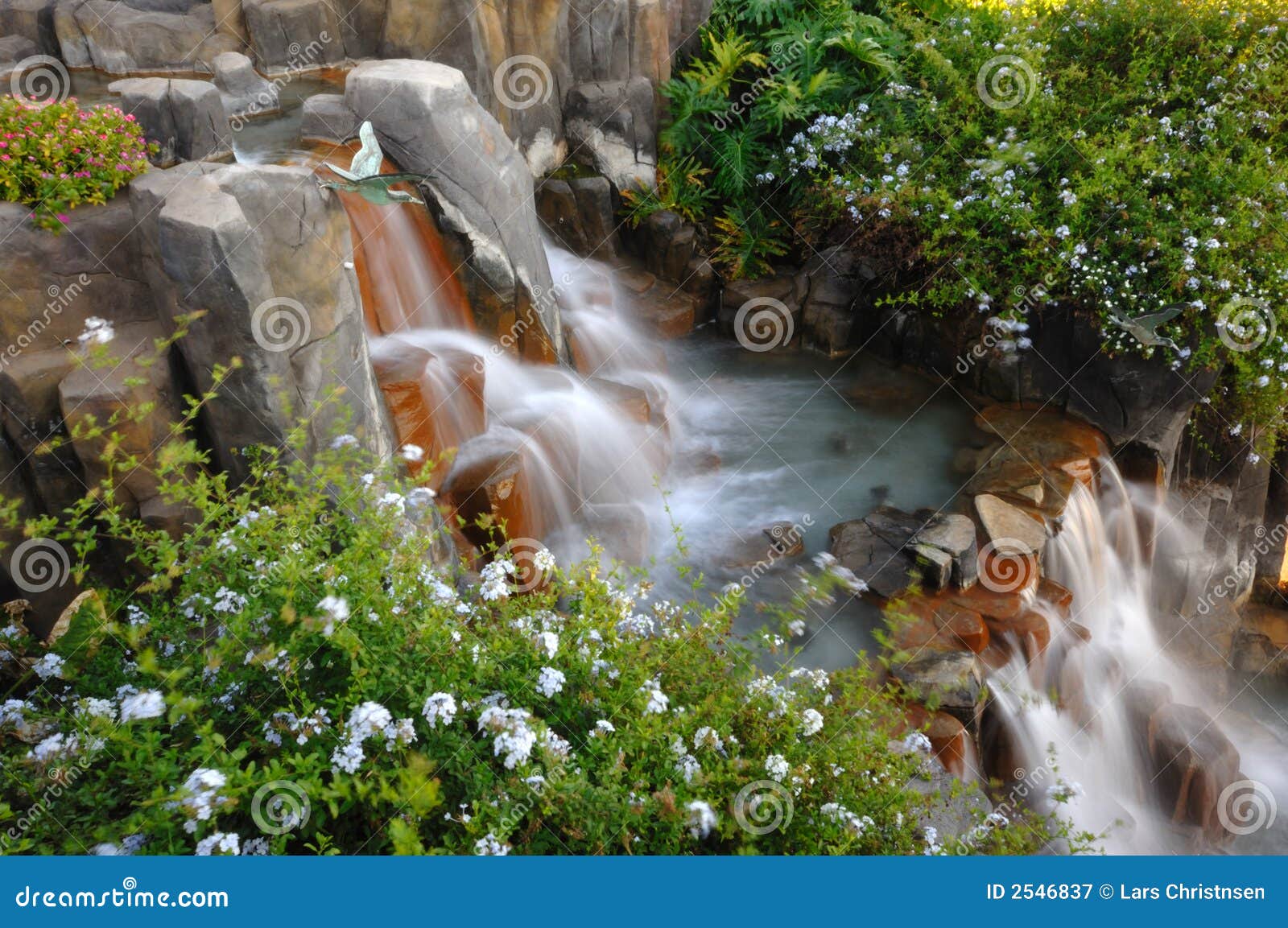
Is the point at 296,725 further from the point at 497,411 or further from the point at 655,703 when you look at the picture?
the point at 497,411

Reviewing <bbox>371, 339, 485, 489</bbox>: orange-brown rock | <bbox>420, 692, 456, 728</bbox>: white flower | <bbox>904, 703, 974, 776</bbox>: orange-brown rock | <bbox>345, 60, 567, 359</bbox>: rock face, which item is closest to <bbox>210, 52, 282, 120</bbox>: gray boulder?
<bbox>345, 60, 567, 359</bbox>: rock face

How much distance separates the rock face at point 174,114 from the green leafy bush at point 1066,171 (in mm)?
5540

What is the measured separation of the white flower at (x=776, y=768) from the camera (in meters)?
3.64

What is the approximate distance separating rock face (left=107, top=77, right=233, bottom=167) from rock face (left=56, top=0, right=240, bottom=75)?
3.98 m

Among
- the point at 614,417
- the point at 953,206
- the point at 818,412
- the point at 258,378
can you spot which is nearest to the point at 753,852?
the point at 258,378

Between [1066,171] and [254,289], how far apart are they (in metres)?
7.60

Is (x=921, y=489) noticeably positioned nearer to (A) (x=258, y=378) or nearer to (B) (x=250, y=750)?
(A) (x=258, y=378)

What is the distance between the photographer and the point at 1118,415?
28.1 feet

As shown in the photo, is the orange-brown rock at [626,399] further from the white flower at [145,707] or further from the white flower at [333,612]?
the white flower at [145,707]

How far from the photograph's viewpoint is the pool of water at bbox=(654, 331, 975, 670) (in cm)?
740

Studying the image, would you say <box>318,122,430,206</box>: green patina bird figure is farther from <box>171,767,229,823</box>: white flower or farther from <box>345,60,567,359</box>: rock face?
<box>171,767,229,823</box>: white flower

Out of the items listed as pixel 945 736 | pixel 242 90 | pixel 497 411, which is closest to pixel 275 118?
pixel 242 90

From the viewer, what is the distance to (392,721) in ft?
10.8

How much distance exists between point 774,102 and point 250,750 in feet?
31.0
